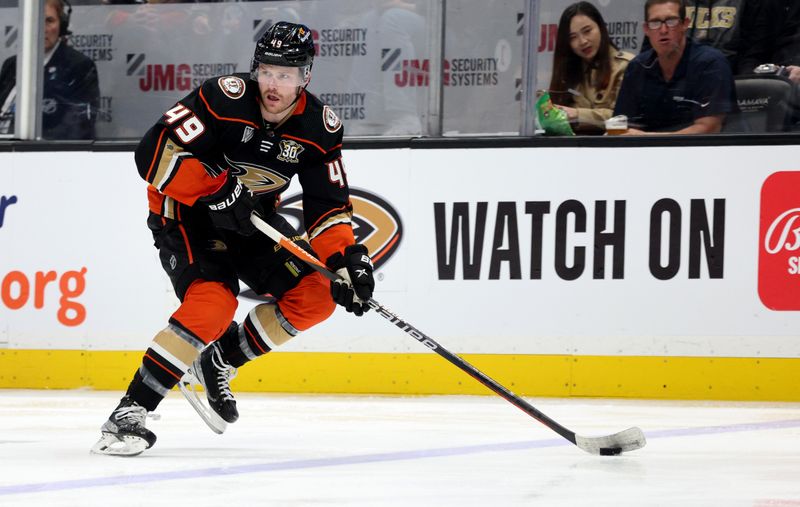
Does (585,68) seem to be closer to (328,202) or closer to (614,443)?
(328,202)

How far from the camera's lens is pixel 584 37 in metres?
5.00

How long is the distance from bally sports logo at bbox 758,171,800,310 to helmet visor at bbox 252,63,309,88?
2.25 metres

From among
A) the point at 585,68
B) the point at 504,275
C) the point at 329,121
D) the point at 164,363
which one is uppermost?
the point at 585,68

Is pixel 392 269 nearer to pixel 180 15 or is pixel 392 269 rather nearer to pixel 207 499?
pixel 180 15

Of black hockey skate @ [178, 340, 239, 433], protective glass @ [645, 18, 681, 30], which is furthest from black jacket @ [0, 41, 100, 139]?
protective glass @ [645, 18, 681, 30]

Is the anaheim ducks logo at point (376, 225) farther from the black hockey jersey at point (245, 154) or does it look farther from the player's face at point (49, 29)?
the player's face at point (49, 29)

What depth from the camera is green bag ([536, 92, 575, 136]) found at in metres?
5.00

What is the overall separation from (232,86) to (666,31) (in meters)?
2.26

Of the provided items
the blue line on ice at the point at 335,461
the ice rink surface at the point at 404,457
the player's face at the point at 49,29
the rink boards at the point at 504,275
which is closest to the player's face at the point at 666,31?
the rink boards at the point at 504,275

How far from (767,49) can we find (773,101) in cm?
21

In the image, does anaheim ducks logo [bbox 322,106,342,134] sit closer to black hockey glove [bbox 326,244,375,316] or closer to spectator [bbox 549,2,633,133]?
black hockey glove [bbox 326,244,375,316]

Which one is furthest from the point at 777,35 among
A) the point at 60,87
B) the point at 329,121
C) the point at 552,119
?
the point at 60,87

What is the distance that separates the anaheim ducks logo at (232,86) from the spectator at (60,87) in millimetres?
2250

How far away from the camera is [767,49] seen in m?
4.87
